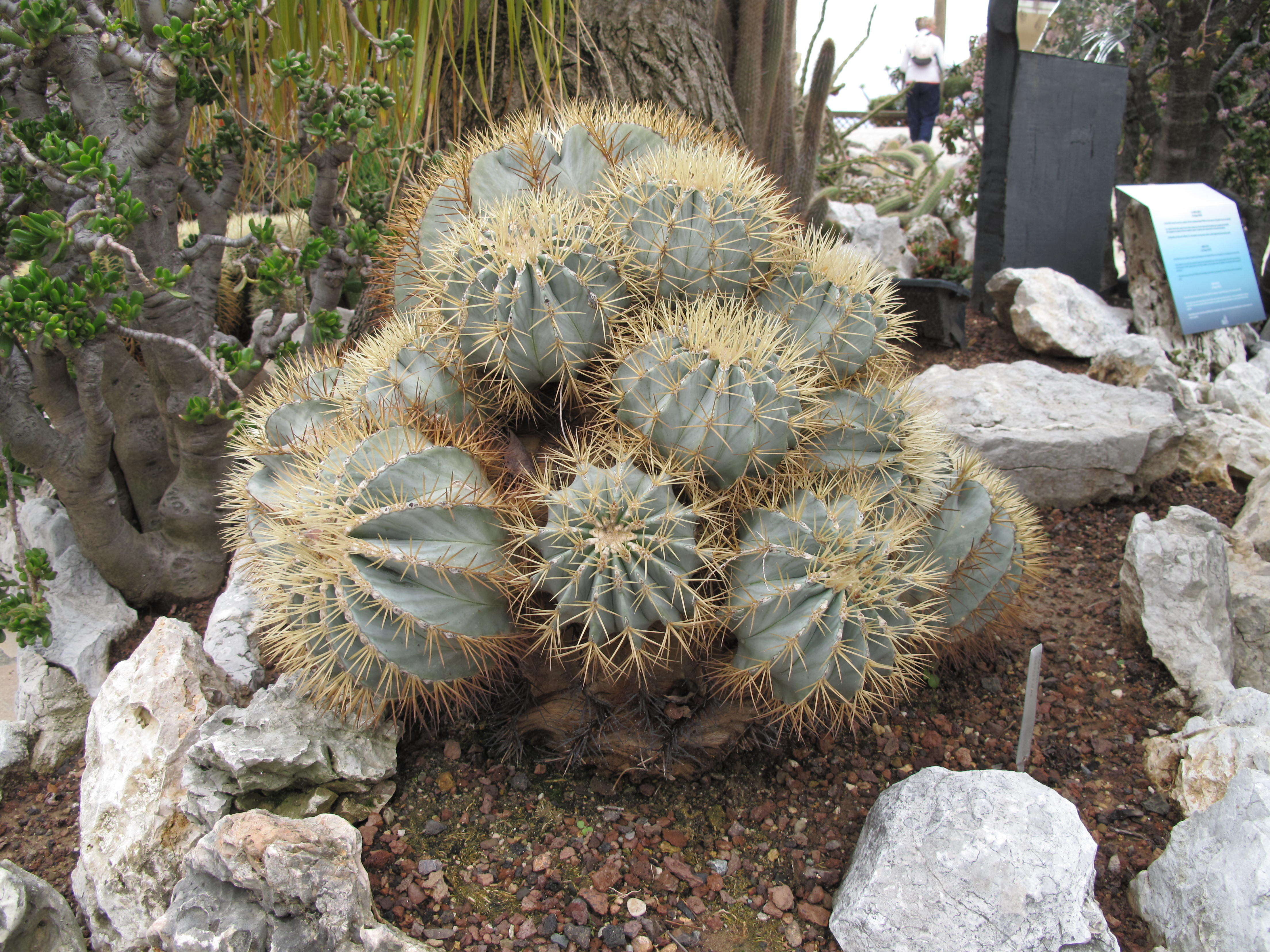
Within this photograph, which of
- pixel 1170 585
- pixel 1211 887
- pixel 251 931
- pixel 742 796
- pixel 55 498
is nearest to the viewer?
pixel 251 931

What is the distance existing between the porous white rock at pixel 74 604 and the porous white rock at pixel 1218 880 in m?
2.62

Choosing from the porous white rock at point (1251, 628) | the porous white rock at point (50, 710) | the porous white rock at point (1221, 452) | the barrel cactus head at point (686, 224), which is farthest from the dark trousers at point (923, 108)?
the porous white rock at point (50, 710)

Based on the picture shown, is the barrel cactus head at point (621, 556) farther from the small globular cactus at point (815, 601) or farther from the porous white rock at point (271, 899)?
the porous white rock at point (271, 899)

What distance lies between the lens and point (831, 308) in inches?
78.1

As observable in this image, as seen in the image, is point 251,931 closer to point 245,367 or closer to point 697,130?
point 245,367

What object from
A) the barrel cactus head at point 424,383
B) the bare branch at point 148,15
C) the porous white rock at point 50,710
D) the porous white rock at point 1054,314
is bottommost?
the porous white rock at point 50,710

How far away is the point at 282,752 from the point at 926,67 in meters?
10.8

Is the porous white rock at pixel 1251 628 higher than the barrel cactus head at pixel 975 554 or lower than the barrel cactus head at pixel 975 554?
lower

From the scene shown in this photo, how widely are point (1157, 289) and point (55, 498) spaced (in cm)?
550

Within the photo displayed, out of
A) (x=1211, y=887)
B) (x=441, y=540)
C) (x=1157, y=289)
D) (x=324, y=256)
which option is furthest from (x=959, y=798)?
(x=1157, y=289)

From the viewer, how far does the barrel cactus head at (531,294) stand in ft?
5.52

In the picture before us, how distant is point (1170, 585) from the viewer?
2.42m

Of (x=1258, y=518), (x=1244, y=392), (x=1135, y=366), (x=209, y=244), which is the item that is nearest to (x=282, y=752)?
(x=209, y=244)

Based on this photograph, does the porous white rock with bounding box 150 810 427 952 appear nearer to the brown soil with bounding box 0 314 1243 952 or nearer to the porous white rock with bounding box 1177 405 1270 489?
the brown soil with bounding box 0 314 1243 952
